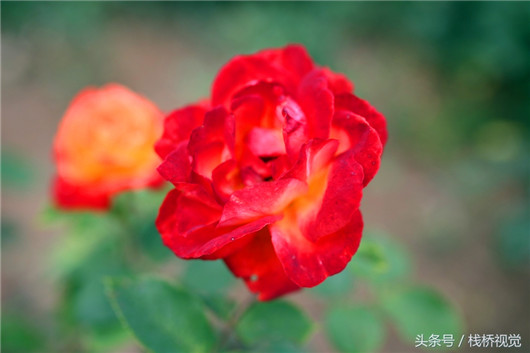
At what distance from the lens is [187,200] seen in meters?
0.57

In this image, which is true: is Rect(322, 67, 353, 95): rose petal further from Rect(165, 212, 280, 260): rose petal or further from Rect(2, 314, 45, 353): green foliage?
Rect(2, 314, 45, 353): green foliage

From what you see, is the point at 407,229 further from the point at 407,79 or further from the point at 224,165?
the point at 224,165

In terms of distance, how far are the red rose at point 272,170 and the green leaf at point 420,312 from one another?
1.32ft

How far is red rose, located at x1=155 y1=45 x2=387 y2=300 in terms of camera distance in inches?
20.8

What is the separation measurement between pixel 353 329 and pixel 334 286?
0.08 m

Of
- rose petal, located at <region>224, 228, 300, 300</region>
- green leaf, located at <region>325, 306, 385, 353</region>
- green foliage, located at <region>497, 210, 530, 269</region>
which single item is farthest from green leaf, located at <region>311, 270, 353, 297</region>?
green foliage, located at <region>497, 210, 530, 269</region>

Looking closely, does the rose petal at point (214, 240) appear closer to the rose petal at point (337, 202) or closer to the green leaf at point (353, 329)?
the rose petal at point (337, 202)

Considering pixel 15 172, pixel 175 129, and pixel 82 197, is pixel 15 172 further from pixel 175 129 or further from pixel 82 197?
pixel 175 129

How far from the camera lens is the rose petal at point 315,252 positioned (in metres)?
0.52

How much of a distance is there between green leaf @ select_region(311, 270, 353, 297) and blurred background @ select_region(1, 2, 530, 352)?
854 millimetres

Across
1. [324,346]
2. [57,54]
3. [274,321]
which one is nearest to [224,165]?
[274,321]

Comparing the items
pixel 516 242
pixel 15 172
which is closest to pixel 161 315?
pixel 15 172

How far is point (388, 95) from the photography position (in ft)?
7.72

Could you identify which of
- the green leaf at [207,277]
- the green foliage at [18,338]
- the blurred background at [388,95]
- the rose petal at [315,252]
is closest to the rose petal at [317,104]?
the rose petal at [315,252]
